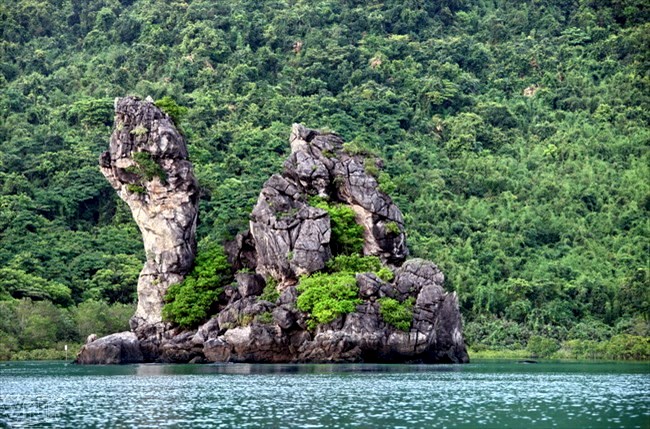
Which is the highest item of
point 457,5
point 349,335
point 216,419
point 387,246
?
point 457,5

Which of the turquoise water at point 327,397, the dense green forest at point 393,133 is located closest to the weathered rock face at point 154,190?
the dense green forest at point 393,133

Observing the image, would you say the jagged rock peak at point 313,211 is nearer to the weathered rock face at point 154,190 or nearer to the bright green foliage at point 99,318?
the weathered rock face at point 154,190

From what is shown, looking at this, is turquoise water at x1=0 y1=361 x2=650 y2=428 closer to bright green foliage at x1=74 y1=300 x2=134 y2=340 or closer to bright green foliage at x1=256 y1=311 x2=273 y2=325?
bright green foliage at x1=256 y1=311 x2=273 y2=325

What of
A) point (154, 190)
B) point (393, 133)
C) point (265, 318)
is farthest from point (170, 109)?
point (393, 133)

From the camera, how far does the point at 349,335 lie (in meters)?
69.7

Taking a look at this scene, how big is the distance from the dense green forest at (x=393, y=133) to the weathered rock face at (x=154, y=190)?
Result: 4.63 metres

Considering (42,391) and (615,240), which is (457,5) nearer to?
(615,240)

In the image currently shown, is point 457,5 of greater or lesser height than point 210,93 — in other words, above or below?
above

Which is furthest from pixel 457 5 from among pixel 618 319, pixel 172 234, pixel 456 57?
pixel 172 234

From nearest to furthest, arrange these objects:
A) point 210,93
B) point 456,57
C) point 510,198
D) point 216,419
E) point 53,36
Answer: point 216,419
point 510,198
point 210,93
point 456,57
point 53,36

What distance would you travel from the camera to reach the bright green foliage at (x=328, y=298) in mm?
69562

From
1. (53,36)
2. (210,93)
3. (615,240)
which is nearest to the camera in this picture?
(615,240)

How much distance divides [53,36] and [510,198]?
62868 mm

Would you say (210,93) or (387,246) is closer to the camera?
(387,246)
